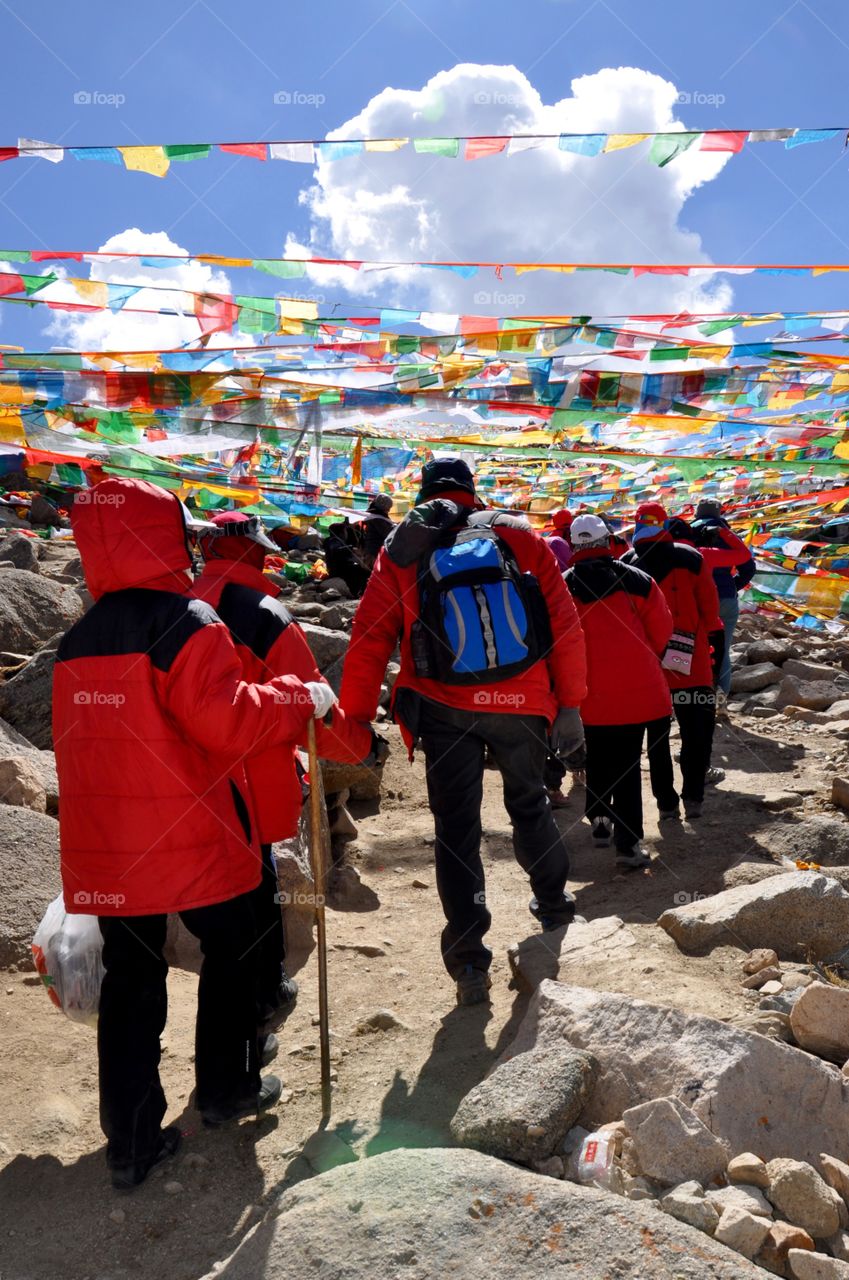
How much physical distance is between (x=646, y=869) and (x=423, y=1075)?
2.63 m

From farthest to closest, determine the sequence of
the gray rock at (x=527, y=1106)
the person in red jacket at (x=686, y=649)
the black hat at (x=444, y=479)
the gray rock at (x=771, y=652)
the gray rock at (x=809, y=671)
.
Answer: the gray rock at (x=771, y=652) < the gray rock at (x=809, y=671) < the person in red jacket at (x=686, y=649) < the black hat at (x=444, y=479) < the gray rock at (x=527, y=1106)

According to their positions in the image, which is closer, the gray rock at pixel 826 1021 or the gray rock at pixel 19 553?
the gray rock at pixel 826 1021

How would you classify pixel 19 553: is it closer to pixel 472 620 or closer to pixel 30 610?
pixel 30 610

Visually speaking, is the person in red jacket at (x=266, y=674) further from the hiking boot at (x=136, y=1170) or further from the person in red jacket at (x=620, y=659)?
the person in red jacket at (x=620, y=659)

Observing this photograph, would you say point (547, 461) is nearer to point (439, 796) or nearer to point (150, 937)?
point (439, 796)

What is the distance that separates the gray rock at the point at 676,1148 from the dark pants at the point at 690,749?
4038 millimetres

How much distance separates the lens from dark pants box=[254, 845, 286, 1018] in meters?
3.68

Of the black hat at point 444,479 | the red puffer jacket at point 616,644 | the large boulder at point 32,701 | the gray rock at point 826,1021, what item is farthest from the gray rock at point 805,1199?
the large boulder at point 32,701

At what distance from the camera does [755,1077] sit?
265 cm

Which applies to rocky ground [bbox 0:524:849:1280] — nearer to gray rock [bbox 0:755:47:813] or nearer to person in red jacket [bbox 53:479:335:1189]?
gray rock [bbox 0:755:47:813]

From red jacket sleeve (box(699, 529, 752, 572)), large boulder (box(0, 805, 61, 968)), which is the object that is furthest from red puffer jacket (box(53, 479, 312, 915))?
red jacket sleeve (box(699, 529, 752, 572))

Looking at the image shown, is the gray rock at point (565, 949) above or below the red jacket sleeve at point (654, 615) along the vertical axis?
below

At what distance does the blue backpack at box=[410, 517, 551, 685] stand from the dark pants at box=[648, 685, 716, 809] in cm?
307

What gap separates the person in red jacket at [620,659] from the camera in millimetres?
5461
